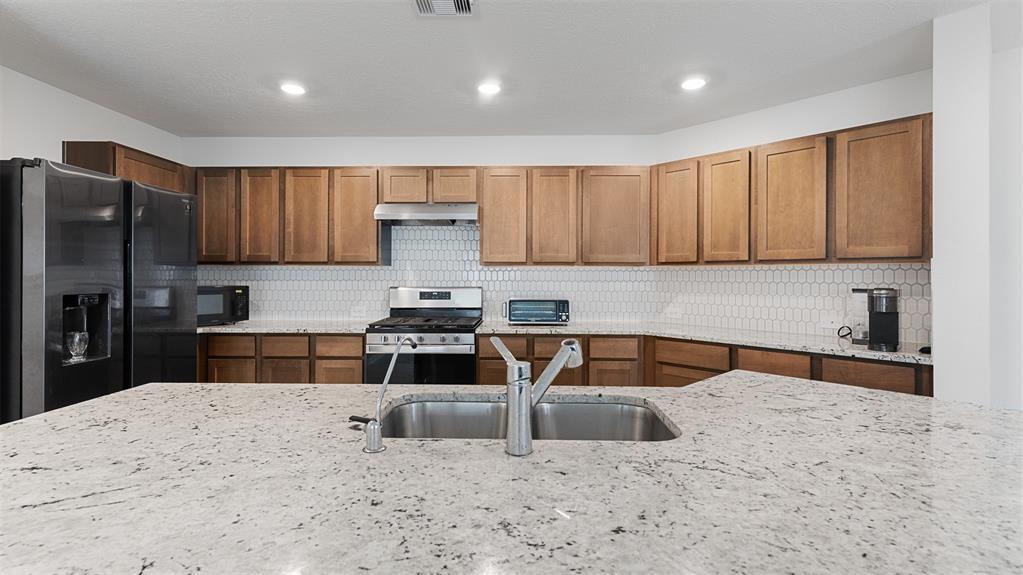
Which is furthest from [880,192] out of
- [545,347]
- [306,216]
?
[306,216]

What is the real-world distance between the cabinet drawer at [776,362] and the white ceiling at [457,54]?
168 cm

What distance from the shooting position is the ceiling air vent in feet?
6.50

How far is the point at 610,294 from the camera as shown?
161 inches

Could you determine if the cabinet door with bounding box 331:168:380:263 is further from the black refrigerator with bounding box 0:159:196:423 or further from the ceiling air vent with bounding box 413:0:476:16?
the ceiling air vent with bounding box 413:0:476:16

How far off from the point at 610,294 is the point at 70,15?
3.73 metres

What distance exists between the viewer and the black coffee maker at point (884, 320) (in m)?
2.66

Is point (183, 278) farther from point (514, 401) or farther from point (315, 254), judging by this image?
point (514, 401)

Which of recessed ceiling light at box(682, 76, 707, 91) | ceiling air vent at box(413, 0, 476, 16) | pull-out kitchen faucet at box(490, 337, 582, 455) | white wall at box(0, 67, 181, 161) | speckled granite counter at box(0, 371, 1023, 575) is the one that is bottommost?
speckled granite counter at box(0, 371, 1023, 575)

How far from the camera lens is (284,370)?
140 inches

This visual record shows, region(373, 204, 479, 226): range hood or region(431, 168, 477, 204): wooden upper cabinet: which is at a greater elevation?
region(431, 168, 477, 204): wooden upper cabinet

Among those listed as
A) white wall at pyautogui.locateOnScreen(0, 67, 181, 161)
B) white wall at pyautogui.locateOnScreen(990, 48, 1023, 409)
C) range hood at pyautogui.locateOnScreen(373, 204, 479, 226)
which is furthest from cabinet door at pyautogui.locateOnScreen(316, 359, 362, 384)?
white wall at pyautogui.locateOnScreen(990, 48, 1023, 409)

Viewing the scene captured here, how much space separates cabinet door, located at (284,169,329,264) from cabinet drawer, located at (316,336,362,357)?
715 millimetres

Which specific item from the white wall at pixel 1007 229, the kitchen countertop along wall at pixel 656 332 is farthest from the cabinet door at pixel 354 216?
the white wall at pixel 1007 229

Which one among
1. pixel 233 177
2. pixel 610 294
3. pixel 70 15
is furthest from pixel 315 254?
pixel 610 294
